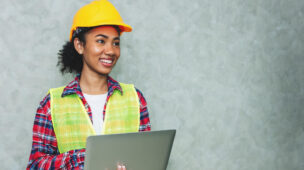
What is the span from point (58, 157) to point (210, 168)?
1202 mm

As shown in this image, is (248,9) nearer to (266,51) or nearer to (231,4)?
(231,4)

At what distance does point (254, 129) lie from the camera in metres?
2.39

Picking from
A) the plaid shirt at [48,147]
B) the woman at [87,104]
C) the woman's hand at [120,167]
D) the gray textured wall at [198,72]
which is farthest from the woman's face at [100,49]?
the woman's hand at [120,167]

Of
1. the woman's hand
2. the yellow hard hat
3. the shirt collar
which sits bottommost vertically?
the woman's hand

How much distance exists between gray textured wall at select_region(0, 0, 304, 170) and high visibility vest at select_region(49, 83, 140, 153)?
343 millimetres

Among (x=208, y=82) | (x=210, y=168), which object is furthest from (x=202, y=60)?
(x=210, y=168)

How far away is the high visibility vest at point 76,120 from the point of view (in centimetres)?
139

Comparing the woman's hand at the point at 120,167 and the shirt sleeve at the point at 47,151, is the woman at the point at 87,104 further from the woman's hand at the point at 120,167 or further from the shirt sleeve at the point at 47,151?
the woman's hand at the point at 120,167

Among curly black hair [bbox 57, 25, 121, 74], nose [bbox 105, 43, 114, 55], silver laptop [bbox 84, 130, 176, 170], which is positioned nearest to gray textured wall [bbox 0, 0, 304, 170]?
curly black hair [bbox 57, 25, 121, 74]

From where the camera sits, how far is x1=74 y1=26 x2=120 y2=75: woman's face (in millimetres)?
1437

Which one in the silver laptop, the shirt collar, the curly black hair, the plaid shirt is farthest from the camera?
the curly black hair

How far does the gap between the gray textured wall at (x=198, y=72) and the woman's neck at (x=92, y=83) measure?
282mm

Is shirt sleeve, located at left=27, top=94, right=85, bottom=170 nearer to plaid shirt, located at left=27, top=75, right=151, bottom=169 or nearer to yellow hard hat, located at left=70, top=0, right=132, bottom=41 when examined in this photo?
plaid shirt, located at left=27, top=75, right=151, bottom=169

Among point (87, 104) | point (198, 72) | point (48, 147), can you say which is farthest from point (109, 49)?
point (198, 72)
